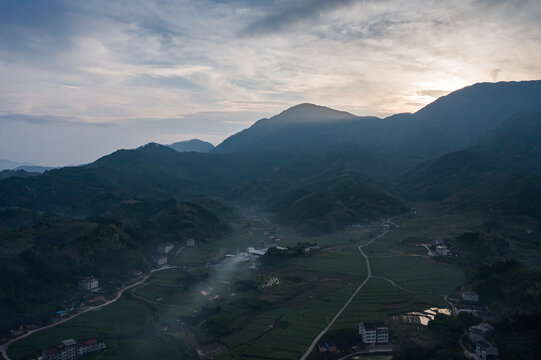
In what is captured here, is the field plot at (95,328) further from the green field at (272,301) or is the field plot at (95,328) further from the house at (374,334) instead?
the house at (374,334)

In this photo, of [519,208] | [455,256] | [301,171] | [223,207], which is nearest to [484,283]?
[455,256]

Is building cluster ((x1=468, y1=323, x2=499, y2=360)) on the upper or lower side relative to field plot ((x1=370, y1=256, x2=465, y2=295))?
upper

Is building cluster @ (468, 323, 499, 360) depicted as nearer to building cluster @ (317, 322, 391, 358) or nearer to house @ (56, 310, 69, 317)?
building cluster @ (317, 322, 391, 358)

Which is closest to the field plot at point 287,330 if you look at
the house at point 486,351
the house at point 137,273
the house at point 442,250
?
the house at point 486,351

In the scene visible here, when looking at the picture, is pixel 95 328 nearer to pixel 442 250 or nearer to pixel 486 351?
pixel 486 351

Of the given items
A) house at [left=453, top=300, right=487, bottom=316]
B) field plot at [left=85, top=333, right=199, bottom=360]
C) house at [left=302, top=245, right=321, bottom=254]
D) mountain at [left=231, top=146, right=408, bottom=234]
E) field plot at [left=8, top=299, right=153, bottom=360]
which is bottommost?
field plot at [left=85, top=333, right=199, bottom=360]

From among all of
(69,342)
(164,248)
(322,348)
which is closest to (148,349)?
(69,342)

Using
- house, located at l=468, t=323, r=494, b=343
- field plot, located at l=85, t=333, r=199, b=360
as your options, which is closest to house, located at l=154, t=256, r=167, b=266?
field plot, located at l=85, t=333, r=199, b=360
